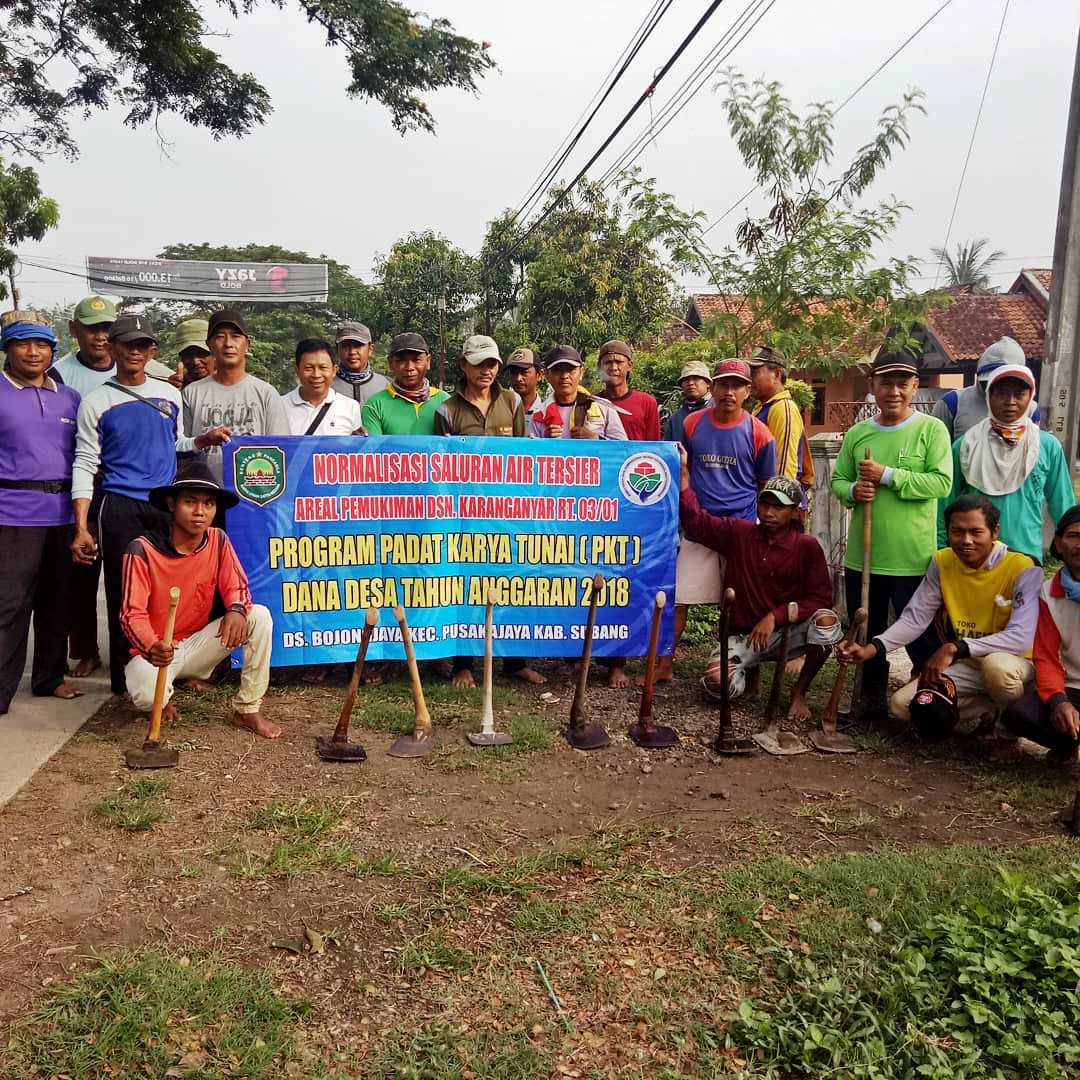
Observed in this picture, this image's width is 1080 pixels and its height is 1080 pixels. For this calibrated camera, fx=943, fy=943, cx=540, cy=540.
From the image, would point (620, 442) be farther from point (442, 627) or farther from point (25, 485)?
point (25, 485)

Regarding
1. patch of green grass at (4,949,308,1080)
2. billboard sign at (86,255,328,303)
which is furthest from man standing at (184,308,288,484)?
billboard sign at (86,255,328,303)

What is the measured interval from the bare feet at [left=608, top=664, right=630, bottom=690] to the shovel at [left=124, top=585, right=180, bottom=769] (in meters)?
2.61

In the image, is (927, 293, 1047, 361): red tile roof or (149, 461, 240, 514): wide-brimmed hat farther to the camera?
(927, 293, 1047, 361): red tile roof

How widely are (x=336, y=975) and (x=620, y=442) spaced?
11.8ft

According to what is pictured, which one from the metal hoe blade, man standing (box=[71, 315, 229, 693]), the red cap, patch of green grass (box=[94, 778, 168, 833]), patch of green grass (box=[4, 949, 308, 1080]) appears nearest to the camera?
patch of green grass (box=[4, 949, 308, 1080])

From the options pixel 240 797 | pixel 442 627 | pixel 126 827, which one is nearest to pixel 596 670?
pixel 442 627

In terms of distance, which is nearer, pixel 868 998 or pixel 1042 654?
pixel 868 998

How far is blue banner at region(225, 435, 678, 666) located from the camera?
554 cm

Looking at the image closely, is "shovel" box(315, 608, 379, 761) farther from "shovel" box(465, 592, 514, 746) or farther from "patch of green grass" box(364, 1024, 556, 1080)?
"patch of green grass" box(364, 1024, 556, 1080)

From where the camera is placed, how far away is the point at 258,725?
4938 millimetres

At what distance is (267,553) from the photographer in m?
5.52

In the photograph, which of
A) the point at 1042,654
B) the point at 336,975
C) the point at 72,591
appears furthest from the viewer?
the point at 72,591

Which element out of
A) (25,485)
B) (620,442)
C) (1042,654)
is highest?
(620,442)

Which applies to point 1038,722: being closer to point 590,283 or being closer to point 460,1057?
point 460,1057
